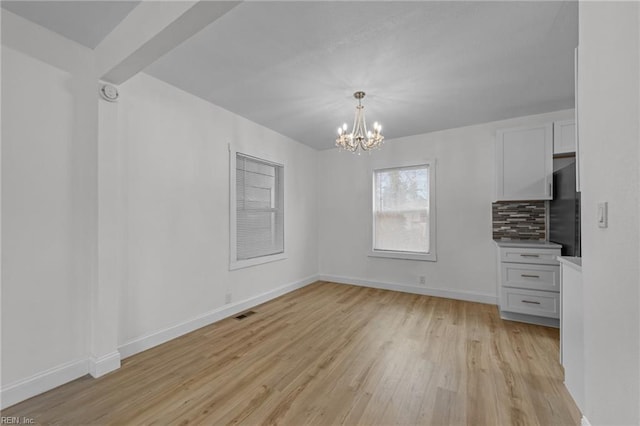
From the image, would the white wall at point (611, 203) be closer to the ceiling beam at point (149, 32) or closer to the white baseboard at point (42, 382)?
the ceiling beam at point (149, 32)

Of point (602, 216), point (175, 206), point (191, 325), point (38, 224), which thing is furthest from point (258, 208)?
point (602, 216)

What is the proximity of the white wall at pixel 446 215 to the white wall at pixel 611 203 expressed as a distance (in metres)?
2.58

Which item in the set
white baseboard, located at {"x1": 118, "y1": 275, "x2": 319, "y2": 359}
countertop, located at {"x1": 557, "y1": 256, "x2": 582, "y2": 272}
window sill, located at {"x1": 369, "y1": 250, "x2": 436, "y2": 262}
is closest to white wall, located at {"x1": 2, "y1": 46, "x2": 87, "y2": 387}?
white baseboard, located at {"x1": 118, "y1": 275, "x2": 319, "y2": 359}

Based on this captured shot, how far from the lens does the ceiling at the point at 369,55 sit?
5.85 ft

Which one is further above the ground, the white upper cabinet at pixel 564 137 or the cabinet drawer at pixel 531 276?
the white upper cabinet at pixel 564 137

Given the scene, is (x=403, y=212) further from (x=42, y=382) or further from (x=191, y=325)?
(x=42, y=382)

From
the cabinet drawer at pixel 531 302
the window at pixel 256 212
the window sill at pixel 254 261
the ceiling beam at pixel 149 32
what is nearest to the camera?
the ceiling beam at pixel 149 32

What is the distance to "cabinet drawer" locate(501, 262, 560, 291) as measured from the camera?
301 cm

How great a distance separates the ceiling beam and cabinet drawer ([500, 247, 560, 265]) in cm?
368

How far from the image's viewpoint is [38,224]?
74.5 inches

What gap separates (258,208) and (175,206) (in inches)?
52.1

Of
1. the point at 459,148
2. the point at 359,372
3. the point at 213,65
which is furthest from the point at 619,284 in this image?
the point at 459,148

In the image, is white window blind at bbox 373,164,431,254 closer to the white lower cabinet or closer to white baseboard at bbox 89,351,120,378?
the white lower cabinet

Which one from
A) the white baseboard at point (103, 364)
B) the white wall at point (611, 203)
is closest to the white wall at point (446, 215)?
the white wall at point (611, 203)
